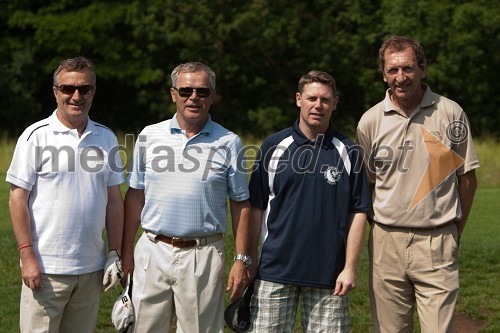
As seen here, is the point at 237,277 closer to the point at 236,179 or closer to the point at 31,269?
the point at 236,179

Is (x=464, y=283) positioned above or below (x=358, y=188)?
below

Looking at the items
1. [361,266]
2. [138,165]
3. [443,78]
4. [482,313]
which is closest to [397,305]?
[138,165]

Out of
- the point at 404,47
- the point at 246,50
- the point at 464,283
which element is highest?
the point at 246,50

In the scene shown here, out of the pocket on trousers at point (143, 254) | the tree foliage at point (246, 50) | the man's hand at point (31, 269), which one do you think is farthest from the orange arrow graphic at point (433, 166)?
the tree foliage at point (246, 50)

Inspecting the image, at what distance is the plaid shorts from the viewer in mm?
5230

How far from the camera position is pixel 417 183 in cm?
547

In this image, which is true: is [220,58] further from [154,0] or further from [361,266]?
[361,266]

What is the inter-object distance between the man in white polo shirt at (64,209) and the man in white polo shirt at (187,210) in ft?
0.73

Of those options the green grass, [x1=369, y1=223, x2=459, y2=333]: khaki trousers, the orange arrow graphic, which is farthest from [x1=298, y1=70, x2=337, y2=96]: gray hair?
the green grass

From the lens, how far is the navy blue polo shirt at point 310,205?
5219 mm

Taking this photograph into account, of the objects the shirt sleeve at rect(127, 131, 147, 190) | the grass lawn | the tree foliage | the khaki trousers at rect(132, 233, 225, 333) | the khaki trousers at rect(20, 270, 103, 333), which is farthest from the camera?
the tree foliage

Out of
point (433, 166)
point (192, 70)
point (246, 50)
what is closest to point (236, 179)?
point (192, 70)

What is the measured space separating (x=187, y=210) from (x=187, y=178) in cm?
18

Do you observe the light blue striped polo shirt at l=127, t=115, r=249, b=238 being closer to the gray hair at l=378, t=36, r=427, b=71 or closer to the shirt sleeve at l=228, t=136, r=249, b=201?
the shirt sleeve at l=228, t=136, r=249, b=201
